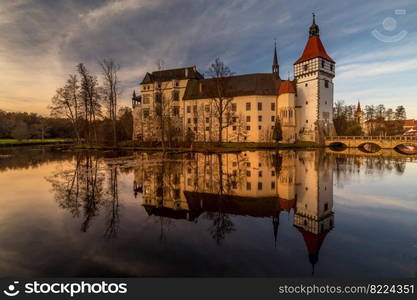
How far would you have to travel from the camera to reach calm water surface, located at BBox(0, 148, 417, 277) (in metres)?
3.88

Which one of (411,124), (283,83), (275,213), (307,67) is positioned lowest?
(275,213)

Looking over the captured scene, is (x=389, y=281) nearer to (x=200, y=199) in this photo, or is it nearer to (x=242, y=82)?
(x=200, y=199)

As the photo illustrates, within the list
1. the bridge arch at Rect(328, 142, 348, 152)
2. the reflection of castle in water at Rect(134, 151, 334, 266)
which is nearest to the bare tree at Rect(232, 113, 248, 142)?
the bridge arch at Rect(328, 142, 348, 152)

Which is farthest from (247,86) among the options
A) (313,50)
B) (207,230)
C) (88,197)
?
(207,230)

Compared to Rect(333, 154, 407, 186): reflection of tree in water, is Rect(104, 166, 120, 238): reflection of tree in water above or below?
above

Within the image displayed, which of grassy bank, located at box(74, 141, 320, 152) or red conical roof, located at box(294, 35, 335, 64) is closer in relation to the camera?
grassy bank, located at box(74, 141, 320, 152)

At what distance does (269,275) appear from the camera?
143 inches

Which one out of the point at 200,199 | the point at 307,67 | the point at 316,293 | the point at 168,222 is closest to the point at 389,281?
the point at 316,293

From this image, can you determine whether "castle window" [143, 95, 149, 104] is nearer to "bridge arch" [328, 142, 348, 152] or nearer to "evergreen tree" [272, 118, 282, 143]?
"evergreen tree" [272, 118, 282, 143]

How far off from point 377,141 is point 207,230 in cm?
5099

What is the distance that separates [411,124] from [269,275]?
148 meters

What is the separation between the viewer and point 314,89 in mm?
47406

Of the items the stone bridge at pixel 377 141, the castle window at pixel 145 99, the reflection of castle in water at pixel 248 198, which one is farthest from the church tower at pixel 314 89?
the reflection of castle in water at pixel 248 198

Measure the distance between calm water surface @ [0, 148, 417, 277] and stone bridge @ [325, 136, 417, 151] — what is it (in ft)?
132
